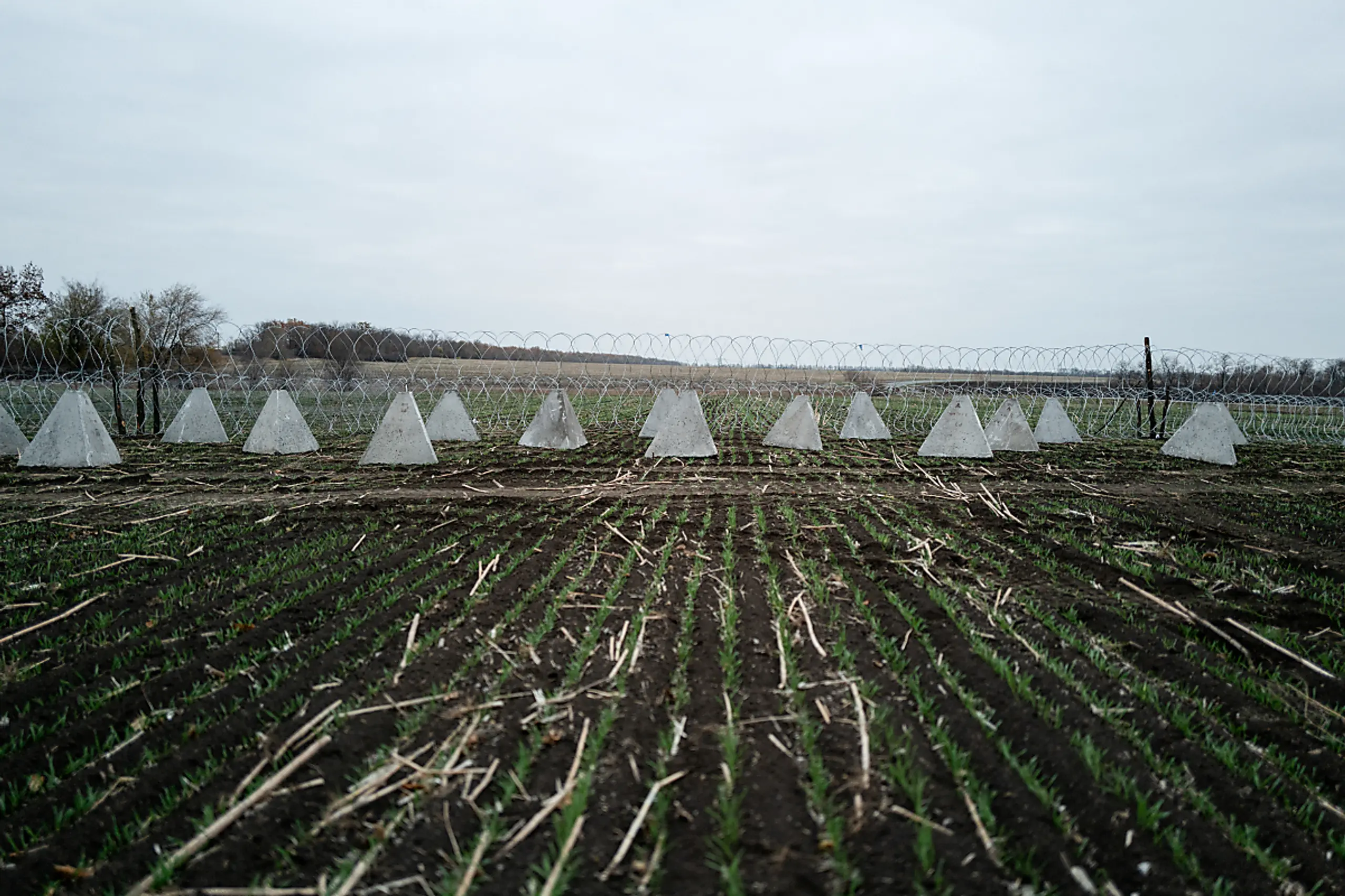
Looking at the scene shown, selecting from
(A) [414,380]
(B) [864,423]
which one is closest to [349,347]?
(A) [414,380]

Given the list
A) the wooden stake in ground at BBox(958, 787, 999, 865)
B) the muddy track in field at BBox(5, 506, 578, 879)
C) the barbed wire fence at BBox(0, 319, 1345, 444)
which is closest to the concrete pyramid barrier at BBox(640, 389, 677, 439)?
the barbed wire fence at BBox(0, 319, 1345, 444)

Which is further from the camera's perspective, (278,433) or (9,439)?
(278,433)

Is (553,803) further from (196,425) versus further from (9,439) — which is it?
(196,425)

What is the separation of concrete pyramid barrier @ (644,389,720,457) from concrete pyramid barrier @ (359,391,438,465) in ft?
12.0

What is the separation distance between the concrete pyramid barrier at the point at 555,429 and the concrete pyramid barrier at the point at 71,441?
20.8ft

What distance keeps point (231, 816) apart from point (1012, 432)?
43.9 ft

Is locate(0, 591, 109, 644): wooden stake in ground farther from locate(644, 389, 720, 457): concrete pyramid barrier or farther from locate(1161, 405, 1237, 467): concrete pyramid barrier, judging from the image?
locate(1161, 405, 1237, 467): concrete pyramid barrier

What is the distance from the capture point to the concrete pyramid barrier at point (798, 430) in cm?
1270

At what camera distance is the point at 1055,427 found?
14.7 meters

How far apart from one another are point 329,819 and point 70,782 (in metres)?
1.16

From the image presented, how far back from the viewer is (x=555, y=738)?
288 cm

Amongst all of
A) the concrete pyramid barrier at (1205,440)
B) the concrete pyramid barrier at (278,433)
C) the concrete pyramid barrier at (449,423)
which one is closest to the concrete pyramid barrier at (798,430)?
the concrete pyramid barrier at (449,423)

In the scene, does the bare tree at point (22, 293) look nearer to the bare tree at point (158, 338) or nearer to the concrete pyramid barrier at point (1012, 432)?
the bare tree at point (158, 338)

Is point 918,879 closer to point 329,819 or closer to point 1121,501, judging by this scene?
point 329,819
